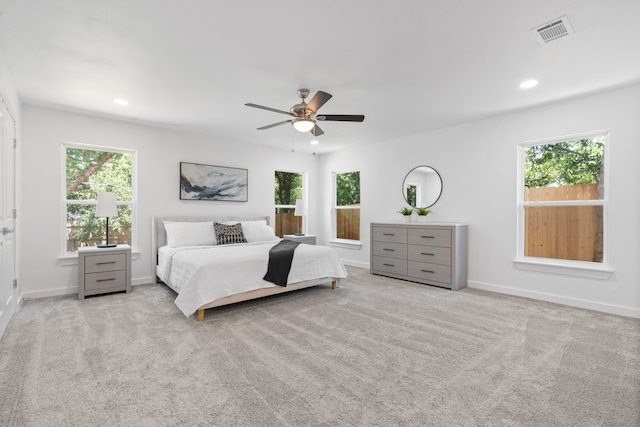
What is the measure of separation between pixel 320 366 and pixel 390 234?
129 inches

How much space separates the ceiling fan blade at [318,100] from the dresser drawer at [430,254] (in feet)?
8.97

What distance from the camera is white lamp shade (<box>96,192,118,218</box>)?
4004 mm

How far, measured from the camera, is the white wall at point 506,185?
3.36 metres

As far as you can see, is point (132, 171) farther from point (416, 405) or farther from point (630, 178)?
point (630, 178)

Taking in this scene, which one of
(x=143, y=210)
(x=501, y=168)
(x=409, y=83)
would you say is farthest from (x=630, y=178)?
(x=143, y=210)

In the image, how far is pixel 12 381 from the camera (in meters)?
2.00

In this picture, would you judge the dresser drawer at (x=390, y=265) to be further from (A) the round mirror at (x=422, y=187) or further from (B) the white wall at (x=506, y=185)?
(A) the round mirror at (x=422, y=187)

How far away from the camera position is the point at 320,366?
7.30ft

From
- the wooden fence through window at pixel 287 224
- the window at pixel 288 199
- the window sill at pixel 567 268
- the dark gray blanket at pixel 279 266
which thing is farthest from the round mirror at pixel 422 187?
the dark gray blanket at pixel 279 266

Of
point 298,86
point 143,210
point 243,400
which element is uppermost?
point 298,86

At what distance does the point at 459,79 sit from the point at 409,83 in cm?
49

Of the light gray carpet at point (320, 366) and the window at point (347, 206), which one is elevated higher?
A: the window at point (347, 206)

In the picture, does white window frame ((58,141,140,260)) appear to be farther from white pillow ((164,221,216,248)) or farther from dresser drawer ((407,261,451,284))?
dresser drawer ((407,261,451,284))

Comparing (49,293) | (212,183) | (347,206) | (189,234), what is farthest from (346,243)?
(49,293)
